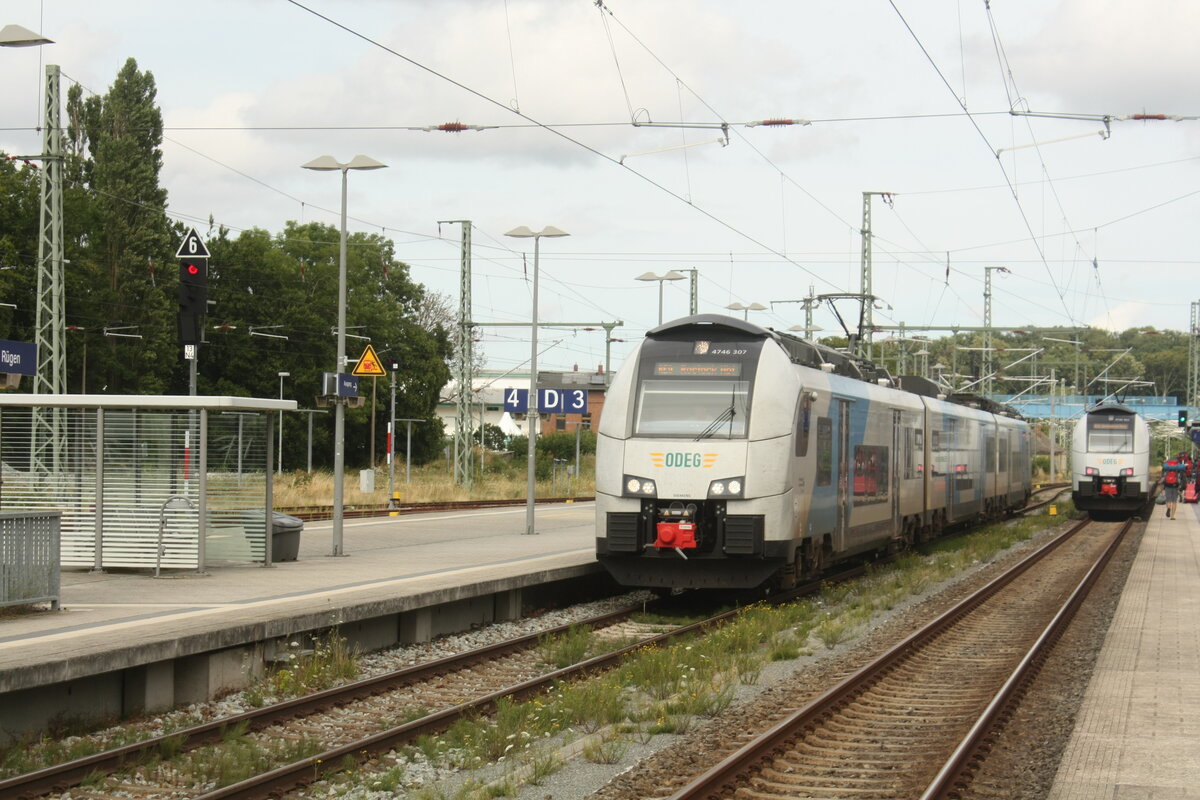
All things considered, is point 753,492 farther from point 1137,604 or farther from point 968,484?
point 968,484

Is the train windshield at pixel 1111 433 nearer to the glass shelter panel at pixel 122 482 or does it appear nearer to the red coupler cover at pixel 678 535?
the red coupler cover at pixel 678 535

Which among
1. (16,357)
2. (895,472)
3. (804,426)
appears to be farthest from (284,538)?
(895,472)

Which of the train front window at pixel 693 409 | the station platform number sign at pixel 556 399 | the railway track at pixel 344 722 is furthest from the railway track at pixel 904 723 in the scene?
the station platform number sign at pixel 556 399

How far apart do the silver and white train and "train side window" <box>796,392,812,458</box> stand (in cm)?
2526

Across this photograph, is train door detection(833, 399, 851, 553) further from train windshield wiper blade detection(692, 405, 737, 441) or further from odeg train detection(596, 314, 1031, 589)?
train windshield wiper blade detection(692, 405, 737, 441)

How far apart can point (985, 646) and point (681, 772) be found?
6.97m

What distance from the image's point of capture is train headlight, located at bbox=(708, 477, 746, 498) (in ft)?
50.8

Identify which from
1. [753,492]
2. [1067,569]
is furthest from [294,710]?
[1067,569]

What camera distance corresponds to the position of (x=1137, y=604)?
18094 mm

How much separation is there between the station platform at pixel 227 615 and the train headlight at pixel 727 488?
2.51 m

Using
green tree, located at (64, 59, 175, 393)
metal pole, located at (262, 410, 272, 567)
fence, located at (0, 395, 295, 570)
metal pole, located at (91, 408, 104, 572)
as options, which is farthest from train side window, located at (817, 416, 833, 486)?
green tree, located at (64, 59, 175, 393)

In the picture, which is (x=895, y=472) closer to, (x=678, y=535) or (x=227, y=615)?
(x=678, y=535)

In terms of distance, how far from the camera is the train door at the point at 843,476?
1846cm

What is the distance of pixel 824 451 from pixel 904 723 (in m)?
7.33
